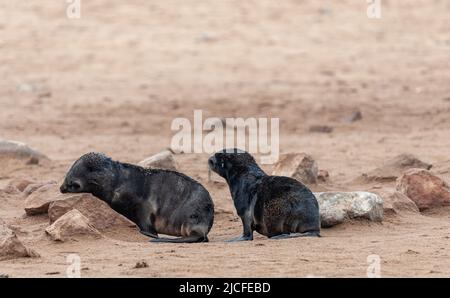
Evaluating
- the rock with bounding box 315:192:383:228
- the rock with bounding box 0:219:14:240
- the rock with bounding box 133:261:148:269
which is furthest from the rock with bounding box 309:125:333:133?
the rock with bounding box 133:261:148:269

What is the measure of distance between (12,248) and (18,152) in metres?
4.44

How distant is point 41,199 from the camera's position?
8414mm

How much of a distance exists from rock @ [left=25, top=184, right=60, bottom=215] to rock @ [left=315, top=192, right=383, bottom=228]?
194 centimetres

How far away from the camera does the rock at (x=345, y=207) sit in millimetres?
7992

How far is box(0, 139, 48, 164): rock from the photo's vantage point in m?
11.0

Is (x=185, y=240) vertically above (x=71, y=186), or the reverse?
(x=71, y=186)

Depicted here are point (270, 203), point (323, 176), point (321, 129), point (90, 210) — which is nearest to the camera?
point (270, 203)

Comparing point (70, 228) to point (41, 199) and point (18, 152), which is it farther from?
point (18, 152)

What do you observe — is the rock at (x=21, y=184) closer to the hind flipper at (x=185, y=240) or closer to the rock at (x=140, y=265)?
the hind flipper at (x=185, y=240)

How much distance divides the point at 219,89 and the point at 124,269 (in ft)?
35.6

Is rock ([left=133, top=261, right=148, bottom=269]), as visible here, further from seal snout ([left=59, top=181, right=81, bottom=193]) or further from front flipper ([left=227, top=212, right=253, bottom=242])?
seal snout ([left=59, top=181, right=81, bottom=193])

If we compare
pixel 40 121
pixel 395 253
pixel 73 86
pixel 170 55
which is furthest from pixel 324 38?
pixel 395 253

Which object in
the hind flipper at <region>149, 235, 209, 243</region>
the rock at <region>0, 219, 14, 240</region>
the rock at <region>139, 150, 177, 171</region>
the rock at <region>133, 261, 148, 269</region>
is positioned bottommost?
the hind flipper at <region>149, 235, 209, 243</region>

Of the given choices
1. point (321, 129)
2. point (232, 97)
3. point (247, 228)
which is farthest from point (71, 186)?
point (232, 97)
